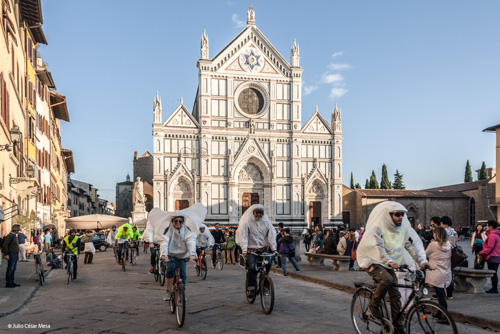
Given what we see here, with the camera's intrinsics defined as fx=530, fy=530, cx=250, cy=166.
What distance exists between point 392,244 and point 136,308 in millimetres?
4775

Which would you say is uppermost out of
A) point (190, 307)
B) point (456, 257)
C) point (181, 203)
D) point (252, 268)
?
point (181, 203)

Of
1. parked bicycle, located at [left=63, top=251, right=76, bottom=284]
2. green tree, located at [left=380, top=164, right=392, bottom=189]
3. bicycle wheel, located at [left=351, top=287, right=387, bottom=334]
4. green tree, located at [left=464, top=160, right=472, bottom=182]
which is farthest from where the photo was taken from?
green tree, located at [left=380, top=164, right=392, bottom=189]

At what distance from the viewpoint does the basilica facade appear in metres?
49.7

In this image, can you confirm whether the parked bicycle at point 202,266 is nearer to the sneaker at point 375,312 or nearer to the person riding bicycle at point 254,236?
the person riding bicycle at point 254,236

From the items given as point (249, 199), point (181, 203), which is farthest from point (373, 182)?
point (181, 203)

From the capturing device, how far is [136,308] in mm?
8992

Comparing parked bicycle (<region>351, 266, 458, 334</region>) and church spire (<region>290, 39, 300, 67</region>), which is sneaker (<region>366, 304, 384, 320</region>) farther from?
church spire (<region>290, 39, 300, 67</region>)

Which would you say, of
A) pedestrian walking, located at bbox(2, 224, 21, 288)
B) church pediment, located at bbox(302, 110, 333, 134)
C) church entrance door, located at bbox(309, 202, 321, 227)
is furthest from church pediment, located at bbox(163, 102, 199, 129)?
pedestrian walking, located at bbox(2, 224, 21, 288)

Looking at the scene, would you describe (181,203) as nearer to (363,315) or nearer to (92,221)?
(92,221)

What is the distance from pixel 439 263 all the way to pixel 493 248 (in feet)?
10.3

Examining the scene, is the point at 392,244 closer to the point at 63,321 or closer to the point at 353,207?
the point at 63,321

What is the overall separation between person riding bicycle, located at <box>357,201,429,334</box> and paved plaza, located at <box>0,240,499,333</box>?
4.13 feet

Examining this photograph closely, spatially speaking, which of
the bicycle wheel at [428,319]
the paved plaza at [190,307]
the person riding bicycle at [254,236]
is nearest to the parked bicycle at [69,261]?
the paved plaza at [190,307]

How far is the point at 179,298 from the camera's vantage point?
7.29m
